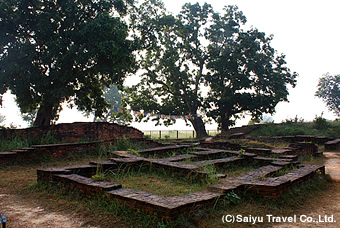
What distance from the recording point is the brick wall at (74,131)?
11109mm

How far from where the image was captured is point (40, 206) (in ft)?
13.2

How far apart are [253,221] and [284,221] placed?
43 centimetres

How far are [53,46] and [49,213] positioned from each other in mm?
11052

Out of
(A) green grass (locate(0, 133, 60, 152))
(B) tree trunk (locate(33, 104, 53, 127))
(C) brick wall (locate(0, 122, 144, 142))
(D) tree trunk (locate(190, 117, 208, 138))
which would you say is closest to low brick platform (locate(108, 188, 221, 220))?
(A) green grass (locate(0, 133, 60, 152))

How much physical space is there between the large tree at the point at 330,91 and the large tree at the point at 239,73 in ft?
50.0

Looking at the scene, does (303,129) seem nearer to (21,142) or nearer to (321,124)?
(321,124)

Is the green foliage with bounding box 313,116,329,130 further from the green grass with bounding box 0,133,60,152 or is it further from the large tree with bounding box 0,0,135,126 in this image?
the green grass with bounding box 0,133,60,152

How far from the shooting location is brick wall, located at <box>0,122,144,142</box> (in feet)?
36.4

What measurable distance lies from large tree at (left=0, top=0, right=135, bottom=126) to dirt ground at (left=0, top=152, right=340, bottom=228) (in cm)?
946

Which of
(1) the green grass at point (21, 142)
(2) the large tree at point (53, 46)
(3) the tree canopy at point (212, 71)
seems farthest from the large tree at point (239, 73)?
(1) the green grass at point (21, 142)

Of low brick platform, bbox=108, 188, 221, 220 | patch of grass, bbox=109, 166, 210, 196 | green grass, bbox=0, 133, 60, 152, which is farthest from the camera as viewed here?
green grass, bbox=0, 133, 60, 152

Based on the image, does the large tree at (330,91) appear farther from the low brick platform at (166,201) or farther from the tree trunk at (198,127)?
the low brick platform at (166,201)

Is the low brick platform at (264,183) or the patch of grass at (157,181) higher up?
the low brick platform at (264,183)

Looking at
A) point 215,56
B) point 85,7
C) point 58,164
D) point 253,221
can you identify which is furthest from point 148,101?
point 253,221
